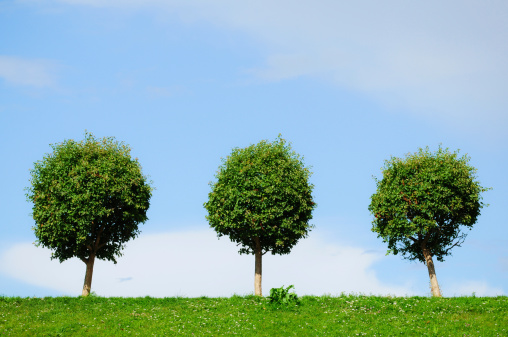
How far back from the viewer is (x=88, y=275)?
42500 millimetres

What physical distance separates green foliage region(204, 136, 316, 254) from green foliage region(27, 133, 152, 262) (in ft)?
23.4

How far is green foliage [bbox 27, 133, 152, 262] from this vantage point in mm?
41344

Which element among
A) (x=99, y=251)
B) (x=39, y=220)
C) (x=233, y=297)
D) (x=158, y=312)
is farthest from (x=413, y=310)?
(x=39, y=220)

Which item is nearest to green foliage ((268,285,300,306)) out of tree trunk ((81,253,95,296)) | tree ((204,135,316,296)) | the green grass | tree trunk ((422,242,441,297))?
the green grass

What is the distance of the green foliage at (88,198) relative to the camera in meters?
41.3

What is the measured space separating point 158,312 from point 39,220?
1645 centimetres

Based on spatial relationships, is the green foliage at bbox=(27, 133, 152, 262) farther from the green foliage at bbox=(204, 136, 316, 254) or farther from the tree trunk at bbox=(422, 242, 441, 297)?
the tree trunk at bbox=(422, 242, 441, 297)

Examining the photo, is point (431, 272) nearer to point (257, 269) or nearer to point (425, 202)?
point (425, 202)

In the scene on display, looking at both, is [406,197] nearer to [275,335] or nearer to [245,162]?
[245,162]

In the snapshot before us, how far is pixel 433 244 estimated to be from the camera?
44469mm

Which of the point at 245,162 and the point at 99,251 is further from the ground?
the point at 245,162

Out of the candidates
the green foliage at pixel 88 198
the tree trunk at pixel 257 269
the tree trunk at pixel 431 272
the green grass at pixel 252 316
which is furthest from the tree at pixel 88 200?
the tree trunk at pixel 431 272

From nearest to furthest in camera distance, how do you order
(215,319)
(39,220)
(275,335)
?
1. (275,335)
2. (215,319)
3. (39,220)

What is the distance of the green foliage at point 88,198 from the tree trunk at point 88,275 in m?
0.63
